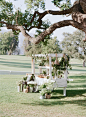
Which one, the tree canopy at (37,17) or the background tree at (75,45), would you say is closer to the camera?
the tree canopy at (37,17)

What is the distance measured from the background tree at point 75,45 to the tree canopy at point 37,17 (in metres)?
19.1

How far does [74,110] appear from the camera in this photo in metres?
5.87

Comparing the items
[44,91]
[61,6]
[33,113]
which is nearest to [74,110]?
[33,113]

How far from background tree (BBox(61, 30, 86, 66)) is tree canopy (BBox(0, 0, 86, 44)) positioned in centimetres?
1913

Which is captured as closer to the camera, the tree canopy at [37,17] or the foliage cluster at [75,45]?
the tree canopy at [37,17]

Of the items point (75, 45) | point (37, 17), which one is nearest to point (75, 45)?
point (75, 45)

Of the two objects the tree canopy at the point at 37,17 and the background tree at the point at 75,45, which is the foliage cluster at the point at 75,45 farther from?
the tree canopy at the point at 37,17

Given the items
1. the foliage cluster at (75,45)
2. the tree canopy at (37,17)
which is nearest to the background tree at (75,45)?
the foliage cluster at (75,45)

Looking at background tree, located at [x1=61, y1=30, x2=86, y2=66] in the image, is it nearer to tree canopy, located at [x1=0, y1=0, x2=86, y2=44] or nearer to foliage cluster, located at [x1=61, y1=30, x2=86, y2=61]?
foliage cluster, located at [x1=61, y1=30, x2=86, y2=61]

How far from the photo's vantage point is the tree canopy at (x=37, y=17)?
21.0 feet

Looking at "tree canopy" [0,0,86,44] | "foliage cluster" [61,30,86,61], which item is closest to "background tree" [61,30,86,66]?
"foliage cluster" [61,30,86,61]

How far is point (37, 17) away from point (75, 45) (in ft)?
67.4

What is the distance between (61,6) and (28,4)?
2.05 m

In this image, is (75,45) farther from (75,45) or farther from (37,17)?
(37,17)
